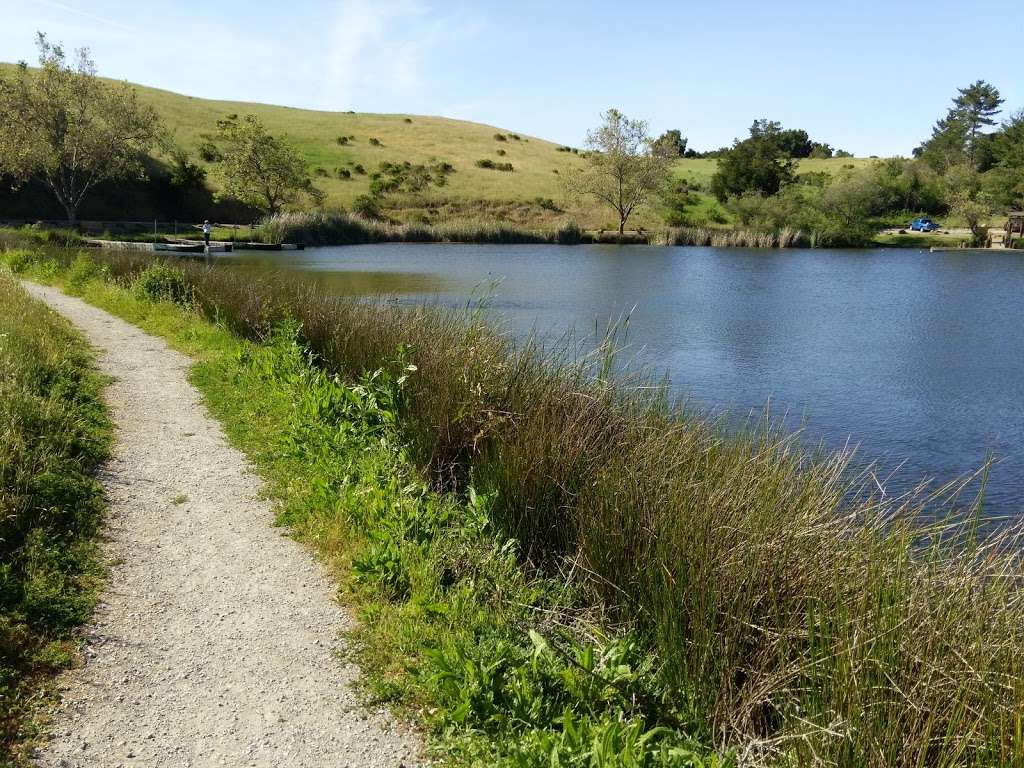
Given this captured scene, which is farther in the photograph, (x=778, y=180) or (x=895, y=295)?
(x=778, y=180)

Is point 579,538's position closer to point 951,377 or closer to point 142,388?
point 142,388

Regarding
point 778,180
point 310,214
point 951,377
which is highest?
point 778,180

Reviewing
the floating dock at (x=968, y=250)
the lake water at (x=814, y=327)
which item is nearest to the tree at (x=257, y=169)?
the lake water at (x=814, y=327)

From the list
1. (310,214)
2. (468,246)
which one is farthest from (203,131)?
(468,246)

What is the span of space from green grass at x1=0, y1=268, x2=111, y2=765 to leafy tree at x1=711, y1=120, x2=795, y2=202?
217ft

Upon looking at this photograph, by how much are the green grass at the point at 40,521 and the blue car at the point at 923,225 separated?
68.4 m

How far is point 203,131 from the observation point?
67375mm

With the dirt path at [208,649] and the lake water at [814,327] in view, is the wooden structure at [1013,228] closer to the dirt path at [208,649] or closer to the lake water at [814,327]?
the lake water at [814,327]

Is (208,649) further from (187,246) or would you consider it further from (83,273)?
(187,246)

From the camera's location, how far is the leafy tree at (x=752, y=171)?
230 feet

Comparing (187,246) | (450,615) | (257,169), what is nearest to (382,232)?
(257,169)

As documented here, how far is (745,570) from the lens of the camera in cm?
395

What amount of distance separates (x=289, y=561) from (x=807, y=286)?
29647 millimetres

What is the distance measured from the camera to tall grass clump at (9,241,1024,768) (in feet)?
10.1
